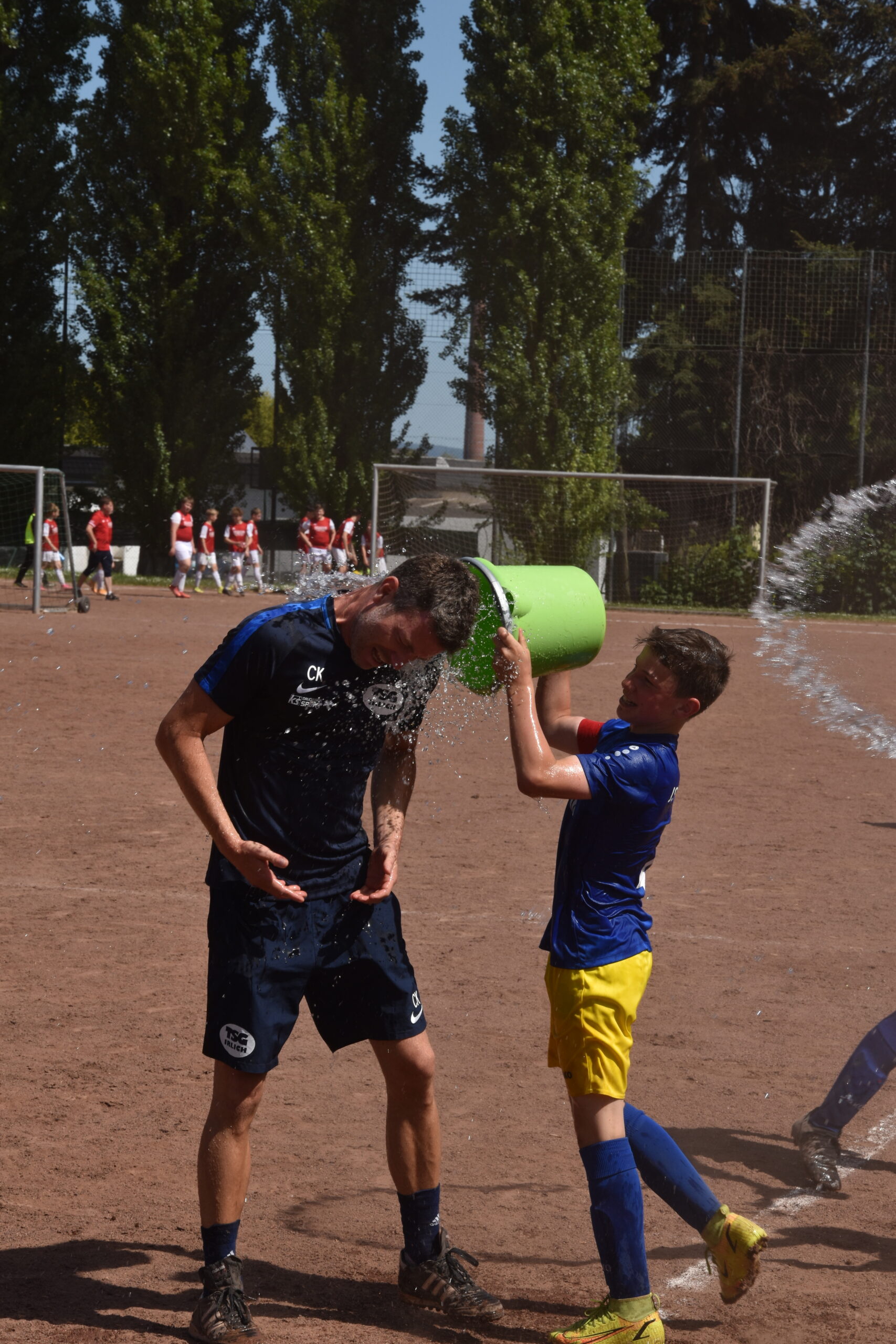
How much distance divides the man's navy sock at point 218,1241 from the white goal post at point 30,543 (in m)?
18.0

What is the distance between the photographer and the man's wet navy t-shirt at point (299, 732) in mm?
3041

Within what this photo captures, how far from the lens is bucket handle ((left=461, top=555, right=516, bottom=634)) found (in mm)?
3191

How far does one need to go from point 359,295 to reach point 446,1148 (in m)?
32.8

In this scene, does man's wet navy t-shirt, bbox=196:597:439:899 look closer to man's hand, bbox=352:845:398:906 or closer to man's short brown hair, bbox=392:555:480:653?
man's hand, bbox=352:845:398:906

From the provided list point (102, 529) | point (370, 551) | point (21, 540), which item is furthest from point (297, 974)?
point (21, 540)

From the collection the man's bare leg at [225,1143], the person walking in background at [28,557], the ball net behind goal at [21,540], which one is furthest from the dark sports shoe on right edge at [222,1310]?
the ball net behind goal at [21,540]

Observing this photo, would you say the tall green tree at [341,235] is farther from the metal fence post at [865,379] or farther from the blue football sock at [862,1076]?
the blue football sock at [862,1076]

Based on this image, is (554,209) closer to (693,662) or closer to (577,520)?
(577,520)

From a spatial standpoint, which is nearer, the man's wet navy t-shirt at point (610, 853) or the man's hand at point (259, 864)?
the man's hand at point (259, 864)

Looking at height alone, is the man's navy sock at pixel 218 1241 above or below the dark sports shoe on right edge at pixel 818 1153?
above

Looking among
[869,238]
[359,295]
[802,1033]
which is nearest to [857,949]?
[802,1033]

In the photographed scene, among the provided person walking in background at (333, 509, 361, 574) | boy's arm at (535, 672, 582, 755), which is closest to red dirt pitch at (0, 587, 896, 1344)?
boy's arm at (535, 672, 582, 755)

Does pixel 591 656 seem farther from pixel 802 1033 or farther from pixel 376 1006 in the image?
pixel 802 1033

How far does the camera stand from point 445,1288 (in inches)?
127
